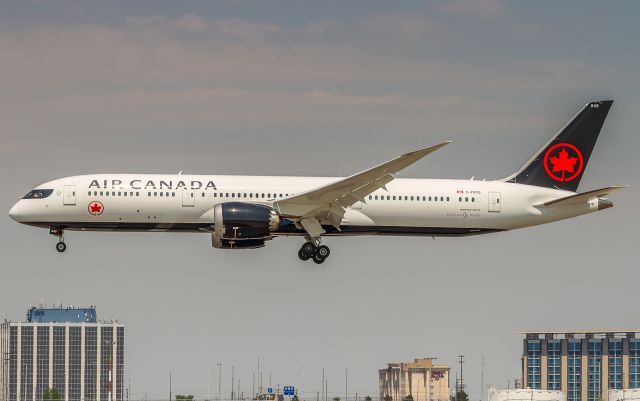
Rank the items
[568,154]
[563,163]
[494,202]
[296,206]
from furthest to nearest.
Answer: [568,154]
[563,163]
[494,202]
[296,206]

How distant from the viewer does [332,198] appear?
274 ft

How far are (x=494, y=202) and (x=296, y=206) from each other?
1441 cm

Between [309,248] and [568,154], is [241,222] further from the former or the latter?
[568,154]

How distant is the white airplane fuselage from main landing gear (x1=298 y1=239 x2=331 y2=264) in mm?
1261

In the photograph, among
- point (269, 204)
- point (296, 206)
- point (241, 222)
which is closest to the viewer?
point (241, 222)

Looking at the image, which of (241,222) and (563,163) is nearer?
(241,222)

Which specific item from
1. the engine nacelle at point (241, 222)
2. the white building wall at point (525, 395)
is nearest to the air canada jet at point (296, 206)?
the engine nacelle at point (241, 222)

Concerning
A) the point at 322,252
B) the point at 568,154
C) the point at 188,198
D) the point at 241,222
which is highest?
the point at 568,154

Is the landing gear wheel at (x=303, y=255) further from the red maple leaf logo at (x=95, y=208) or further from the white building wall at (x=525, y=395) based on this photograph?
the white building wall at (x=525, y=395)

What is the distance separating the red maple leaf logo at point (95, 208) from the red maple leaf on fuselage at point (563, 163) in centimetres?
3211

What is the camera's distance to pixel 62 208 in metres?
84.3

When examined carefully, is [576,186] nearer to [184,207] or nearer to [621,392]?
[184,207]

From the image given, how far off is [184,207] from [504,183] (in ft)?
74.6

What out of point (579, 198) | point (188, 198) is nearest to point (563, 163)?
point (579, 198)
